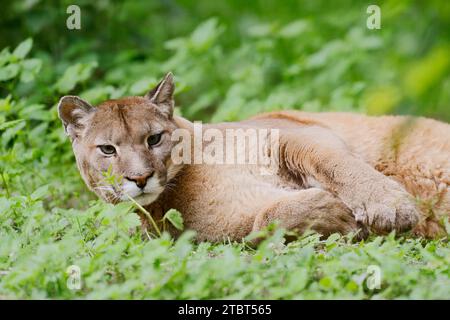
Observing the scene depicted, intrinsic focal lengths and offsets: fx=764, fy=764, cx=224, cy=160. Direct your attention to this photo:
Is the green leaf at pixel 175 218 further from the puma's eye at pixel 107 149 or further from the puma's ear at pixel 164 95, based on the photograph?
the puma's ear at pixel 164 95

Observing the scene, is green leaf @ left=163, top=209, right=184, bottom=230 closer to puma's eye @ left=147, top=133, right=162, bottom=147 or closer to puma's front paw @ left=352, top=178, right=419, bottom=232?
puma's eye @ left=147, top=133, right=162, bottom=147

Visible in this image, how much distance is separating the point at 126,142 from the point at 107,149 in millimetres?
169

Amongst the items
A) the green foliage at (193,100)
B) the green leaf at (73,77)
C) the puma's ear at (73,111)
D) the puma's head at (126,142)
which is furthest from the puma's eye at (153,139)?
the green leaf at (73,77)

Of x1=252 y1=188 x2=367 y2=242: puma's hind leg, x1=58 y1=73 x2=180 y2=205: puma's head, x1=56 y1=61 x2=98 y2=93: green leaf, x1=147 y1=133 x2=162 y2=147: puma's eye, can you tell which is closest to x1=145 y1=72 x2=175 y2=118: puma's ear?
x1=58 y1=73 x2=180 y2=205: puma's head

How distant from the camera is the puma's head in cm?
518

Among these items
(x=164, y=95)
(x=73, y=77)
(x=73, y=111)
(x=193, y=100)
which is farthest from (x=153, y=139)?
(x=193, y=100)

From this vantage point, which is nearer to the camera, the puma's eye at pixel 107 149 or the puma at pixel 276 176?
the puma at pixel 276 176

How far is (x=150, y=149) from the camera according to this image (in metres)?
5.39

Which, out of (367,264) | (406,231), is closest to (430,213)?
(406,231)

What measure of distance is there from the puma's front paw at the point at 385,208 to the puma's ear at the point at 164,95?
159 centimetres

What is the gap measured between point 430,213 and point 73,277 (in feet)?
8.45

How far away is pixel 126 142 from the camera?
5324mm

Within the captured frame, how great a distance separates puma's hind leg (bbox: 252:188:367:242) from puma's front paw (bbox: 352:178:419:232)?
3.8 inches

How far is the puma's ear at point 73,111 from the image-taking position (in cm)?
563
